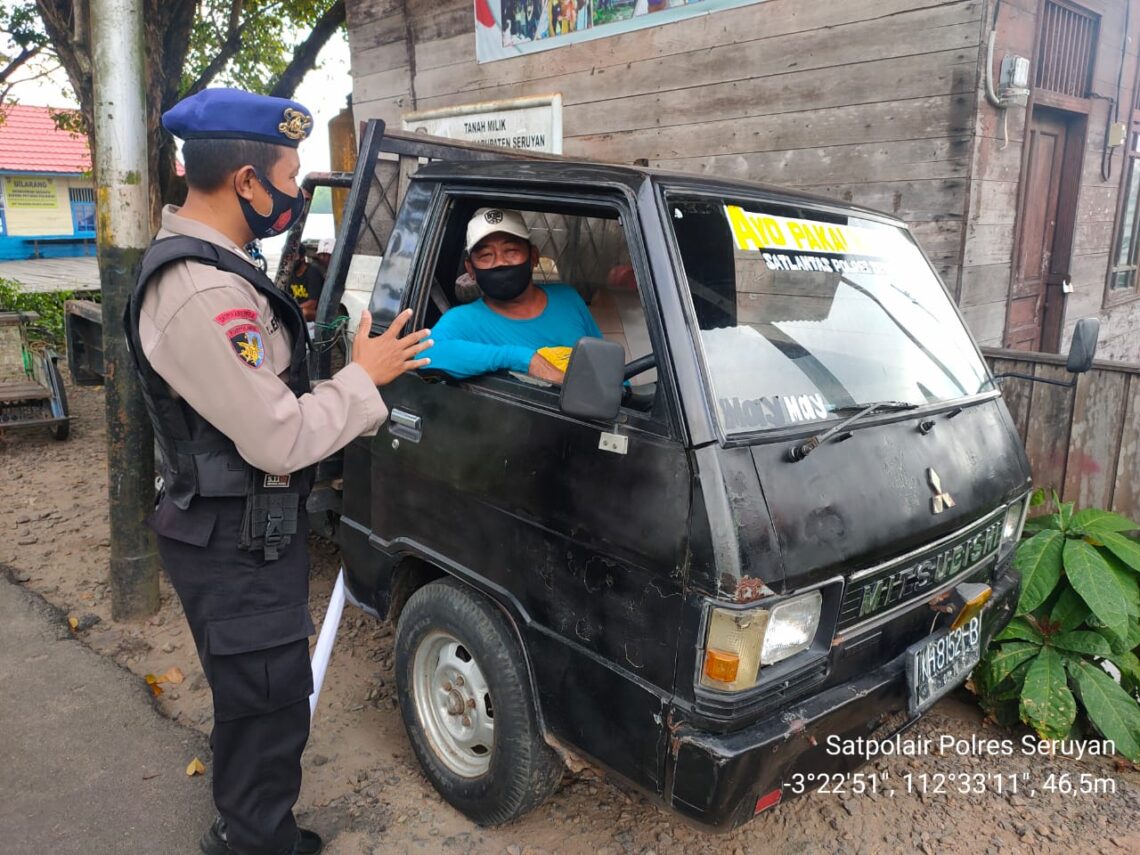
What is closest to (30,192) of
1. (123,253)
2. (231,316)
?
(123,253)

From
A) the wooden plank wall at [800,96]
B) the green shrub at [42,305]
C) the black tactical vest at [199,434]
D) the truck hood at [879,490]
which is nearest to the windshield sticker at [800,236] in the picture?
the truck hood at [879,490]

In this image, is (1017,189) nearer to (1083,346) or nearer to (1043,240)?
(1043,240)

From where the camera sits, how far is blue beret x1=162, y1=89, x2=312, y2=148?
6.64ft

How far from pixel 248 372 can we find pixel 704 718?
1364 mm

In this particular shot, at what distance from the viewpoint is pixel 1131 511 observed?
3910mm

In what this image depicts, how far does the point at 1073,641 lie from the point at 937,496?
4.96 ft

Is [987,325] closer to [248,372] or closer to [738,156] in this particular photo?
[738,156]

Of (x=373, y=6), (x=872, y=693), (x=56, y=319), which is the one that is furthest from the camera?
(x=56, y=319)

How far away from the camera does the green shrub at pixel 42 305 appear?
1108cm

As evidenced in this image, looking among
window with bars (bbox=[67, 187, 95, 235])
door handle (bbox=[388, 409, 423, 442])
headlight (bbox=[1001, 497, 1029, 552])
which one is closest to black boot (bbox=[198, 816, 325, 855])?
door handle (bbox=[388, 409, 423, 442])

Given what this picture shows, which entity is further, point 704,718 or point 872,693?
point 872,693

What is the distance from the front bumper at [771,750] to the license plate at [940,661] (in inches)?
1.5

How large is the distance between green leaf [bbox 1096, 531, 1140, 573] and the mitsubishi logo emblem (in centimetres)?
147

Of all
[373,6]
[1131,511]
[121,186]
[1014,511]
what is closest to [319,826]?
[1014,511]
